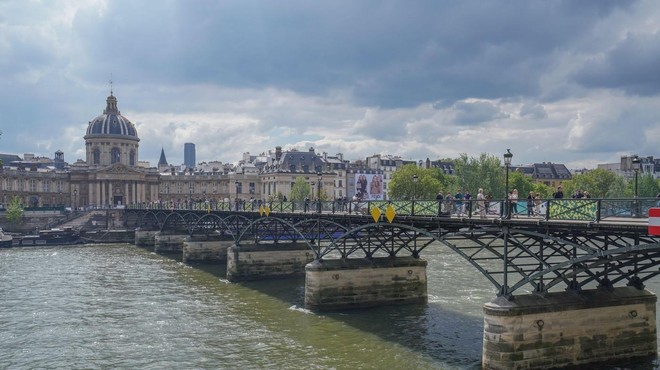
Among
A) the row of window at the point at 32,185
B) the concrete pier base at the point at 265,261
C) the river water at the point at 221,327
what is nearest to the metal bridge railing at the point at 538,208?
the river water at the point at 221,327

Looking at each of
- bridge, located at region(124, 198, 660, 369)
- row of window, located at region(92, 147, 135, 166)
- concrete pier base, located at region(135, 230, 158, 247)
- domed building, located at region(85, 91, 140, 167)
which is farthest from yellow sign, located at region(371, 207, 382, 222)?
row of window, located at region(92, 147, 135, 166)

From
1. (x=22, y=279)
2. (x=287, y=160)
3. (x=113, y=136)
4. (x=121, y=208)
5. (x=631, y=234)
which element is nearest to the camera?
(x=631, y=234)

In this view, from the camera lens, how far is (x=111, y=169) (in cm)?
14638

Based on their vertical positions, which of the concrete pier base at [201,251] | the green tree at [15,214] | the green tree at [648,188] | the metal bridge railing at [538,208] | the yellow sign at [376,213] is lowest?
the concrete pier base at [201,251]

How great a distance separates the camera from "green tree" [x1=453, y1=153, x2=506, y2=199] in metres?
100

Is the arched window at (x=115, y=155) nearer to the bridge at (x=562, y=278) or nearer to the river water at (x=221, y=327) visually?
the river water at (x=221, y=327)

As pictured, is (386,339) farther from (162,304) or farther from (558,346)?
(162,304)

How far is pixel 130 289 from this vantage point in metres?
46.4

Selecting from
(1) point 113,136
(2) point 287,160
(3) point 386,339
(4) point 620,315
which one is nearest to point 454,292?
(3) point 386,339

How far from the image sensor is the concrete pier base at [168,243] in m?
78.5

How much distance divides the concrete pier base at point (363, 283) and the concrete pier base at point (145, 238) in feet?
192

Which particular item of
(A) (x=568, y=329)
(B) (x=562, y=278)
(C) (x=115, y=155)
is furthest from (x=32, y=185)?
(B) (x=562, y=278)

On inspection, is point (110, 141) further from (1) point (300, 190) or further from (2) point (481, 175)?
(2) point (481, 175)

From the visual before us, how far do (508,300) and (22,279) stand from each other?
42952 mm
